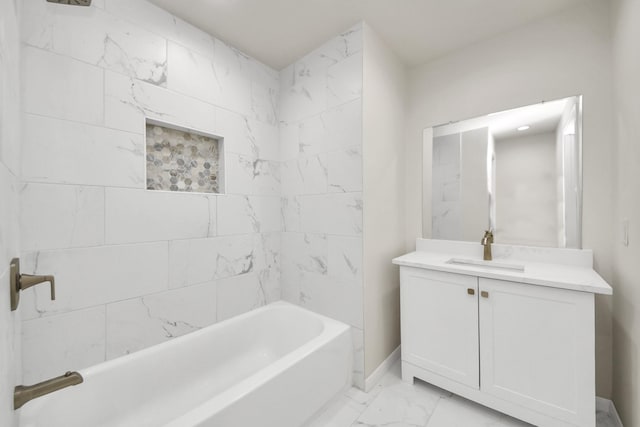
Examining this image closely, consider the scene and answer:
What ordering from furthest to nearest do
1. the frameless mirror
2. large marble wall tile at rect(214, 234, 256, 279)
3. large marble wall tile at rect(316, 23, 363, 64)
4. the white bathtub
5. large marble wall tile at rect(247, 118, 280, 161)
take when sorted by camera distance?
1. large marble wall tile at rect(247, 118, 280, 161)
2. large marble wall tile at rect(214, 234, 256, 279)
3. large marble wall tile at rect(316, 23, 363, 64)
4. the frameless mirror
5. the white bathtub

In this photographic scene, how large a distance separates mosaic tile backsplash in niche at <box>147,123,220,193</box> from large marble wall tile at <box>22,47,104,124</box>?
1.06ft

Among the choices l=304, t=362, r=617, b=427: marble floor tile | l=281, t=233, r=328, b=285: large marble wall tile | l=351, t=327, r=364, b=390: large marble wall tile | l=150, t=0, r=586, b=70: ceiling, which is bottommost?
l=304, t=362, r=617, b=427: marble floor tile

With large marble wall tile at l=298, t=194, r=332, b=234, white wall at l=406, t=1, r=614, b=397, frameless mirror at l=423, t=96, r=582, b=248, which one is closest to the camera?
white wall at l=406, t=1, r=614, b=397

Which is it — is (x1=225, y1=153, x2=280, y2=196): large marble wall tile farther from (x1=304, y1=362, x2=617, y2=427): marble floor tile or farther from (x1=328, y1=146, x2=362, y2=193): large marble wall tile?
(x1=304, y1=362, x2=617, y2=427): marble floor tile

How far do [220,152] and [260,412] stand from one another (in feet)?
5.72

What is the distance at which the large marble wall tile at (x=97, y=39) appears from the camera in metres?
1.29

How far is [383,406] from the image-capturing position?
1.72 m

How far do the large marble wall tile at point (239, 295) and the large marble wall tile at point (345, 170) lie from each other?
1.04m

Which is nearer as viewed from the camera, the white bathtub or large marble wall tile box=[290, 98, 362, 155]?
the white bathtub

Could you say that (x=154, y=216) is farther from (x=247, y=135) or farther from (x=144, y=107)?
(x=247, y=135)

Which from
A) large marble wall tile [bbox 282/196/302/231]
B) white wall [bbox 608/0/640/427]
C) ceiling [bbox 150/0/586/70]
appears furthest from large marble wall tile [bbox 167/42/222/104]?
white wall [bbox 608/0/640/427]

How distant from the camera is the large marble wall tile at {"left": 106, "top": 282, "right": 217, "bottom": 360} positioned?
59.4 inches

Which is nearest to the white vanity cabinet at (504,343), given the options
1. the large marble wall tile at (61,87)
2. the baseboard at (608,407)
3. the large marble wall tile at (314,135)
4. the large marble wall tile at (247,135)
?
the baseboard at (608,407)

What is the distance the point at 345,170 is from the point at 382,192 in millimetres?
379
